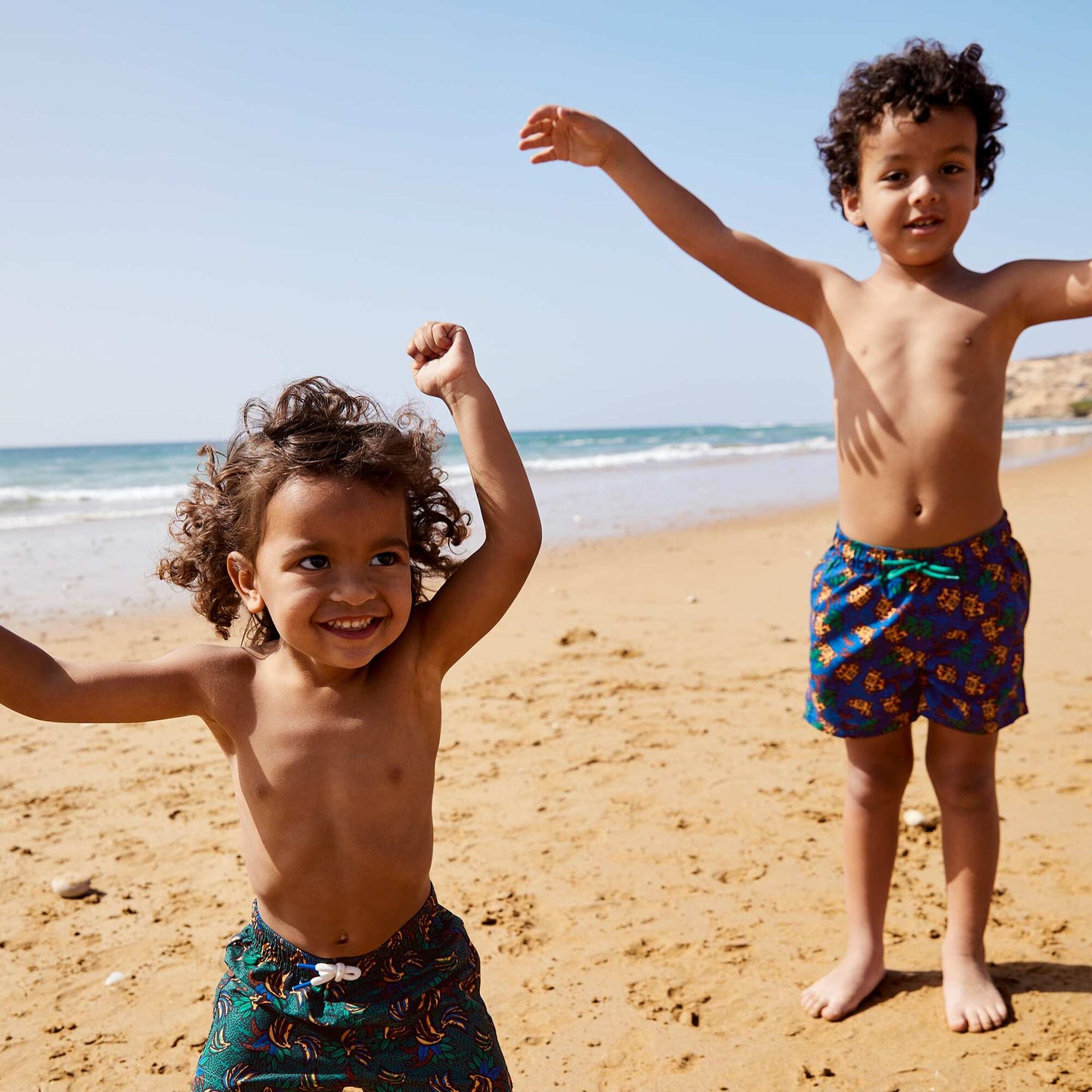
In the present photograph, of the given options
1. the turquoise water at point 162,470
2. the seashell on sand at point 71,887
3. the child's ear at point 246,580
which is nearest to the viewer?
the child's ear at point 246,580

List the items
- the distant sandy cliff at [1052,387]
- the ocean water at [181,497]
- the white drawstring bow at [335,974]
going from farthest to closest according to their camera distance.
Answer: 1. the distant sandy cliff at [1052,387]
2. the ocean water at [181,497]
3. the white drawstring bow at [335,974]

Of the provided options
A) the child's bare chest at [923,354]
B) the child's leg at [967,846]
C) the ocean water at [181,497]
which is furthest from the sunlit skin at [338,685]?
the child's leg at [967,846]

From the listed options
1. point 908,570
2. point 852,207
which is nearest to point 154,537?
point 852,207

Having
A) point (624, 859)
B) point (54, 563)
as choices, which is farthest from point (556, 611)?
point (54, 563)

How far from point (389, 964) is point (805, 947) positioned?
56.9 inches

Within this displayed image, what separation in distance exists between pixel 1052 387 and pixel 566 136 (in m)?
70.8

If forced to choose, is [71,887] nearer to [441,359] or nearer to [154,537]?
[441,359]

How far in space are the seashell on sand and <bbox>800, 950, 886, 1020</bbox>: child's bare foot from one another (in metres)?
2.19

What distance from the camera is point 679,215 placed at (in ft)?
8.90

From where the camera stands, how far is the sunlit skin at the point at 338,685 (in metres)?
1.85

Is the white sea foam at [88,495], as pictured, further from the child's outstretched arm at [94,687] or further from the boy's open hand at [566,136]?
the child's outstretched arm at [94,687]

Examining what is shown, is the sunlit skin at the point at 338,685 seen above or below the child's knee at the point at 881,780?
above

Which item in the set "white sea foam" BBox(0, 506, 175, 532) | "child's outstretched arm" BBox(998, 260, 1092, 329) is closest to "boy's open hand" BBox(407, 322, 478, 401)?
"child's outstretched arm" BBox(998, 260, 1092, 329)

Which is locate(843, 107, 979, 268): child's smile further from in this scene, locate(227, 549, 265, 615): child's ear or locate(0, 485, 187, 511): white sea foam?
locate(0, 485, 187, 511): white sea foam
